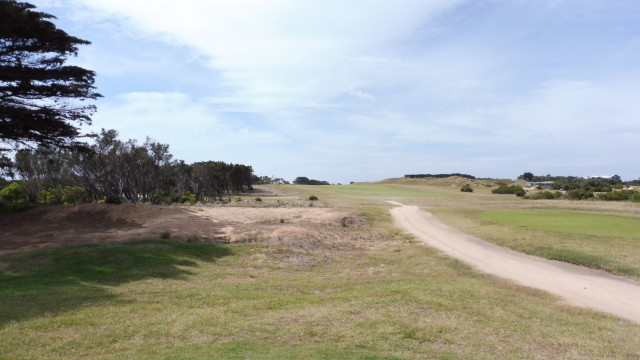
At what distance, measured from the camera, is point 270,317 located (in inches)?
287

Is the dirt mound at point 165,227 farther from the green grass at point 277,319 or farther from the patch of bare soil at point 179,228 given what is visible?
the green grass at point 277,319

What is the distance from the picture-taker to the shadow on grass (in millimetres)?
7973

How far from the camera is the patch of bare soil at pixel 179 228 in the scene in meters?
17.7

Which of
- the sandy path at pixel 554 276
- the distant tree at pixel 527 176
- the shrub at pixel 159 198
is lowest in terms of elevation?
the sandy path at pixel 554 276

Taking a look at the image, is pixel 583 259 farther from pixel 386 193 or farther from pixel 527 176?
pixel 527 176

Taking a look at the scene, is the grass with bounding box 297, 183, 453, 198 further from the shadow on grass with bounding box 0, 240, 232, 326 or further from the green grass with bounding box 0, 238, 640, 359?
the green grass with bounding box 0, 238, 640, 359

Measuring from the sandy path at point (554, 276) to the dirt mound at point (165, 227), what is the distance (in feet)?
16.9

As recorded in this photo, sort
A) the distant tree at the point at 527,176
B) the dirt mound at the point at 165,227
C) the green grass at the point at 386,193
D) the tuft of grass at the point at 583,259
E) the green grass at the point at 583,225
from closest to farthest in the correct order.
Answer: the tuft of grass at the point at 583,259 → the dirt mound at the point at 165,227 → the green grass at the point at 583,225 → the green grass at the point at 386,193 → the distant tree at the point at 527,176

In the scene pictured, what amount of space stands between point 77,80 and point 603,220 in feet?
97.2

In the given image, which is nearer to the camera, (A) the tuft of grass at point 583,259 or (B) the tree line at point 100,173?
(A) the tuft of grass at point 583,259

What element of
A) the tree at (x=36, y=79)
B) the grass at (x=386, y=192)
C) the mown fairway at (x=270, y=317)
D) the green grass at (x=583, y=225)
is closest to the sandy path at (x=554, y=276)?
the mown fairway at (x=270, y=317)

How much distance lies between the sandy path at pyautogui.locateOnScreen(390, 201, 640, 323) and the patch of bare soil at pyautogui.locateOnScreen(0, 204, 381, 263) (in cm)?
462

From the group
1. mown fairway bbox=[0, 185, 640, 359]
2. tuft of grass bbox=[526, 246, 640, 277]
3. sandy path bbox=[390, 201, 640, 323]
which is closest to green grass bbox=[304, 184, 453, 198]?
sandy path bbox=[390, 201, 640, 323]

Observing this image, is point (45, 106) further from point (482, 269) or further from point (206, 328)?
point (482, 269)
